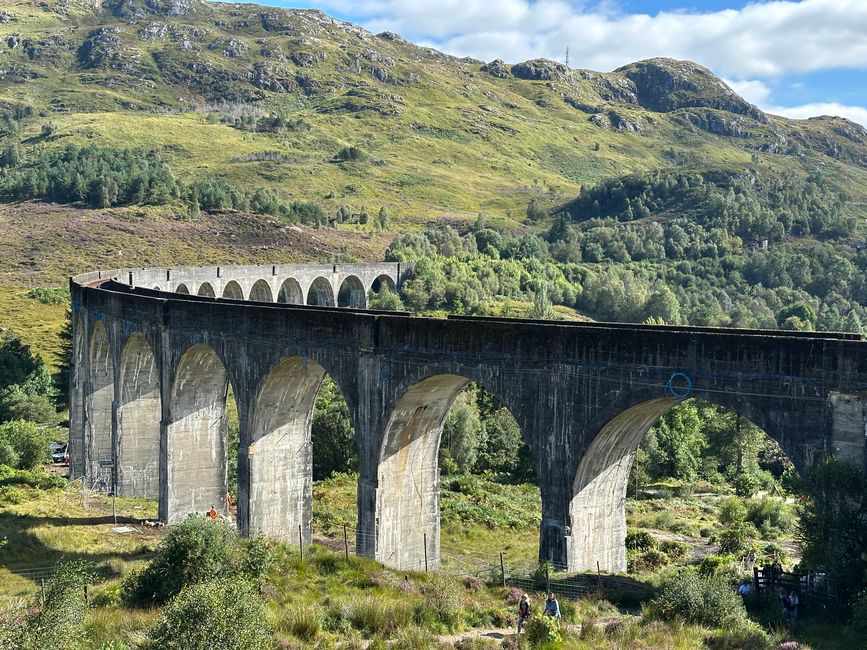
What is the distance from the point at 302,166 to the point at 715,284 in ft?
284

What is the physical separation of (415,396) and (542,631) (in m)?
9.64

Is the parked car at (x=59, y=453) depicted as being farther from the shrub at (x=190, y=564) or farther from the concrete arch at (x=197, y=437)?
the shrub at (x=190, y=564)

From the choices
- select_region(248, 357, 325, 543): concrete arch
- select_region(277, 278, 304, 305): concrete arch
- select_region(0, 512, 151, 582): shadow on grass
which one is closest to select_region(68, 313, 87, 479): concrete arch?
select_region(0, 512, 151, 582): shadow on grass

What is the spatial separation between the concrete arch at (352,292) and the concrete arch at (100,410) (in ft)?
161

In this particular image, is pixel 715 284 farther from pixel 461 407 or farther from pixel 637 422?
pixel 637 422

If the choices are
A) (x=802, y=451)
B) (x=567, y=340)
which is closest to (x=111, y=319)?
(x=567, y=340)

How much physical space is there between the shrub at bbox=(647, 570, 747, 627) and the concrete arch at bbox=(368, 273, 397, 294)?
77.5 metres

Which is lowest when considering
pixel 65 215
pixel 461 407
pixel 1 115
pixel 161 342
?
pixel 461 407

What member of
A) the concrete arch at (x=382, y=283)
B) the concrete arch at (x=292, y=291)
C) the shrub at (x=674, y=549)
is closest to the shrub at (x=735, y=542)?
the shrub at (x=674, y=549)

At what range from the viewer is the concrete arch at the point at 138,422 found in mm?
38812

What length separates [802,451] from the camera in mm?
18875

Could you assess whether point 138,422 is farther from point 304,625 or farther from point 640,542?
point 304,625

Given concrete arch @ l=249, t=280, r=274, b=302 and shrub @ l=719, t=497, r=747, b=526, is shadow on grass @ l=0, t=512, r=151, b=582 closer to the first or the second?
shrub @ l=719, t=497, r=747, b=526

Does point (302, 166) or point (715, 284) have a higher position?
point (302, 166)
